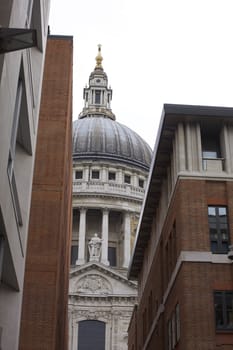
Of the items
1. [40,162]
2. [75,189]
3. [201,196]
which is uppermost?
[75,189]

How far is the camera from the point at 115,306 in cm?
7594

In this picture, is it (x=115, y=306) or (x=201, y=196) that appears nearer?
(x=201, y=196)

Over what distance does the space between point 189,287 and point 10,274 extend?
28.8ft

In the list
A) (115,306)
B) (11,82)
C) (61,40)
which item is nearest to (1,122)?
(11,82)

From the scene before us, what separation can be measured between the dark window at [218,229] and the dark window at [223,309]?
1825mm

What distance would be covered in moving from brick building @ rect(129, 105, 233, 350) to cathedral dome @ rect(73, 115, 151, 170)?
6883 cm

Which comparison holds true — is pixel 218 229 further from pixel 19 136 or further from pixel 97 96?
pixel 97 96

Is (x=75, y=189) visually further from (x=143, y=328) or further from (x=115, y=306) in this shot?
(x=143, y=328)

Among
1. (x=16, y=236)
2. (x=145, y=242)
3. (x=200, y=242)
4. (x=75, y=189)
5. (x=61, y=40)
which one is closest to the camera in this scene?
(x=16, y=236)

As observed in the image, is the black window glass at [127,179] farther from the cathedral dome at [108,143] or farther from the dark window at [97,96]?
the dark window at [97,96]

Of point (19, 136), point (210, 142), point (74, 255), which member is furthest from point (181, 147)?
point (74, 255)

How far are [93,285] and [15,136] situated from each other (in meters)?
64.9

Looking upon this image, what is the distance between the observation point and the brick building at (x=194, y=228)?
23562mm

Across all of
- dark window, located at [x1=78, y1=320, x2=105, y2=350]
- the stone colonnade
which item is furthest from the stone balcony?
dark window, located at [x1=78, y1=320, x2=105, y2=350]
